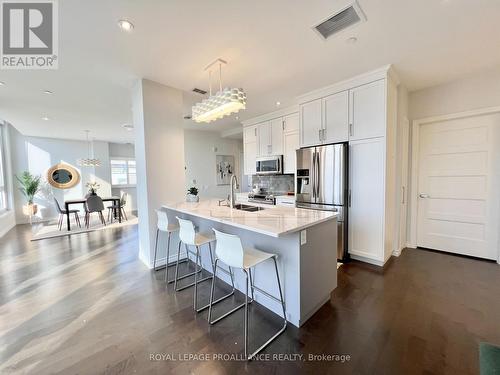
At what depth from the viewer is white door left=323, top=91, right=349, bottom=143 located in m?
3.16

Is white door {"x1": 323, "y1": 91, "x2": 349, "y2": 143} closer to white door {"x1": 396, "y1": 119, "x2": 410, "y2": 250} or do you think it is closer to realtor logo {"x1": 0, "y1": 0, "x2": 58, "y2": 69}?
white door {"x1": 396, "y1": 119, "x2": 410, "y2": 250}

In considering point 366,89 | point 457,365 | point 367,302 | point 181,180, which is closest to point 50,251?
point 181,180

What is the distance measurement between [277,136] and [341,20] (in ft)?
9.18

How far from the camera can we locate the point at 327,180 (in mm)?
3283

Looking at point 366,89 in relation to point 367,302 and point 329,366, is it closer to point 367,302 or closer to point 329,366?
A: point 367,302

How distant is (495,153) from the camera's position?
299 cm

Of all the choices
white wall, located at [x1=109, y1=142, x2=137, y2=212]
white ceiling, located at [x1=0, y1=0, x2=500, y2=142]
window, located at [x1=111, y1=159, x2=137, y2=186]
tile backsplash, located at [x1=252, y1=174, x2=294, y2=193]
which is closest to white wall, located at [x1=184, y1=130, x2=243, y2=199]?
tile backsplash, located at [x1=252, y1=174, x2=294, y2=193]

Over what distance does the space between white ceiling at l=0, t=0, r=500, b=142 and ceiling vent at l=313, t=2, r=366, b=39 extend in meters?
0.06

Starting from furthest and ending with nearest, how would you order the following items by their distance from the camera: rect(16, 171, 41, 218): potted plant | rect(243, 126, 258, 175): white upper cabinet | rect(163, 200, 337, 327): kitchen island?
rect(16, 171, 41, 218): potted plant
rect(243, 126, 258, 175): white upper cabinet
rect(163, 200, 337, 327): kitchen island

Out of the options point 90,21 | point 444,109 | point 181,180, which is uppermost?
point 90,21

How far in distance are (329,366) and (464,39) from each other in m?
3.32

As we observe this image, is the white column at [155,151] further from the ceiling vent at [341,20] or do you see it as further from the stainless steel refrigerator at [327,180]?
the ceiling vent at [341,20]

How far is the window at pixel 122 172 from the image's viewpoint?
797 cm

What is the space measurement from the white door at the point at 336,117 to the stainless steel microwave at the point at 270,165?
1328 millimetres
